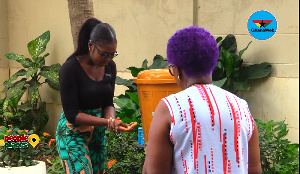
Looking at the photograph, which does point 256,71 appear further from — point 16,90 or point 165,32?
point 16,90

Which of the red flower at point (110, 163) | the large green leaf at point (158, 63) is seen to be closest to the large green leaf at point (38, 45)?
the large green leaf at point (158, 63)

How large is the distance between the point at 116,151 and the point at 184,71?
4639 millimetres

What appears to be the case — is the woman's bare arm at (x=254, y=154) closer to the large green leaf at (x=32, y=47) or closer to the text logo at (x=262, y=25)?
the text logo at (x=262, y=25)

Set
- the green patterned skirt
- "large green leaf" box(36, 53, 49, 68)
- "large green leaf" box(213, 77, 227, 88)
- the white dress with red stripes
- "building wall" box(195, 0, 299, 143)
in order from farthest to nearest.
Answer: "large green leaf" box(36, 53, 49, 68), "building wall" box(195, 0, 299, 143), "large green leaf" box(213, 77, 227, 88), the green patterned skirt, the white dress with red stripes

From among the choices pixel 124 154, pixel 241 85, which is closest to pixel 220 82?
pixel 241 85

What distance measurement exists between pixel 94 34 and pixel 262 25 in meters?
3.73

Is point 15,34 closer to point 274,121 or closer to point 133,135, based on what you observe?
point 133,135

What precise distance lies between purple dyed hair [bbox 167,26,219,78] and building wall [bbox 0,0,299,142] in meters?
4.81

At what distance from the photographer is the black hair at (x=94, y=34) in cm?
461

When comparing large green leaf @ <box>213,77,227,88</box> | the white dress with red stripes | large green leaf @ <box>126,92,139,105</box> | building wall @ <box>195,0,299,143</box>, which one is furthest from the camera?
large green leaf @ <box>126,92,139,105</box>

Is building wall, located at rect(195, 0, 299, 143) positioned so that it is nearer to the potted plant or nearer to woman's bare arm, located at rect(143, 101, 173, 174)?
the potted plant

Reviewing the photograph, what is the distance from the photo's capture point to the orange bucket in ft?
Result: 19.3

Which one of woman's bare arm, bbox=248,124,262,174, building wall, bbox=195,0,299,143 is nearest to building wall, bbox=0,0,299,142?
building wall, bbox=195,0,299,143

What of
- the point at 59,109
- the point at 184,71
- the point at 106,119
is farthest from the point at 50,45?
the point at 184,71
